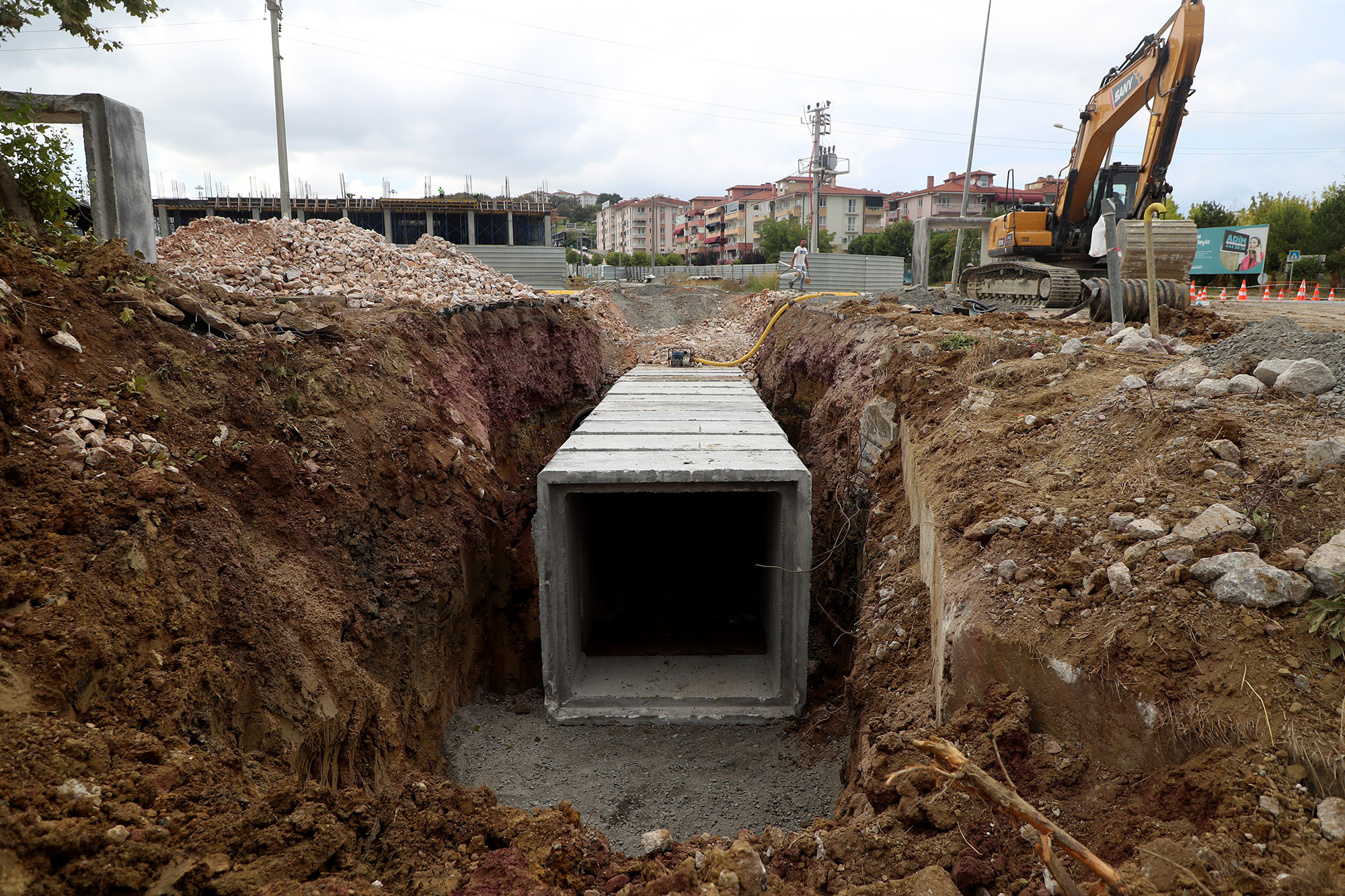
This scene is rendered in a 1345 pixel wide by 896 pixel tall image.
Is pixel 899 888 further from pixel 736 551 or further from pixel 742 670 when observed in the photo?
pixel 736 551

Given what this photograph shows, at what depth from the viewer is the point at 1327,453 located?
3471mm

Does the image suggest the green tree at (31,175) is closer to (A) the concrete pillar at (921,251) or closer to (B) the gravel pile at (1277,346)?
(B) the gravel pile at (1277,346)

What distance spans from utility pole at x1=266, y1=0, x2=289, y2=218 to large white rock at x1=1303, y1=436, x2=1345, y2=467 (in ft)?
65.2

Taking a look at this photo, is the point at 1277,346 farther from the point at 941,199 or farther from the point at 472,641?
the point at 941,199

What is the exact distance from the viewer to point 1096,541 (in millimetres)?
3723

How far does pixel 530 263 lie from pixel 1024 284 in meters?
12.7

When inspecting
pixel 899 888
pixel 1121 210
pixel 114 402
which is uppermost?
pixel 1121 210

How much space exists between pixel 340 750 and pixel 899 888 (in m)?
3.37

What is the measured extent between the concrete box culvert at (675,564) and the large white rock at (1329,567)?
327cm

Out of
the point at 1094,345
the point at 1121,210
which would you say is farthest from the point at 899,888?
the point at 1121,210

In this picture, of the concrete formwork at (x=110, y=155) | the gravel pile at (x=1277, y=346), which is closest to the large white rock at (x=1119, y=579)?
the gravel pile at (x=1277, y=346)

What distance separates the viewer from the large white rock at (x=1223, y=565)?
3.11 metres

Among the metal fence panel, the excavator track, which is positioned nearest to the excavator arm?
the excavator track

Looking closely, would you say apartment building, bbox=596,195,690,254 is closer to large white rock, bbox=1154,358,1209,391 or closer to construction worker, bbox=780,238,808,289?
construction worker, bbox=780,238,808,289
